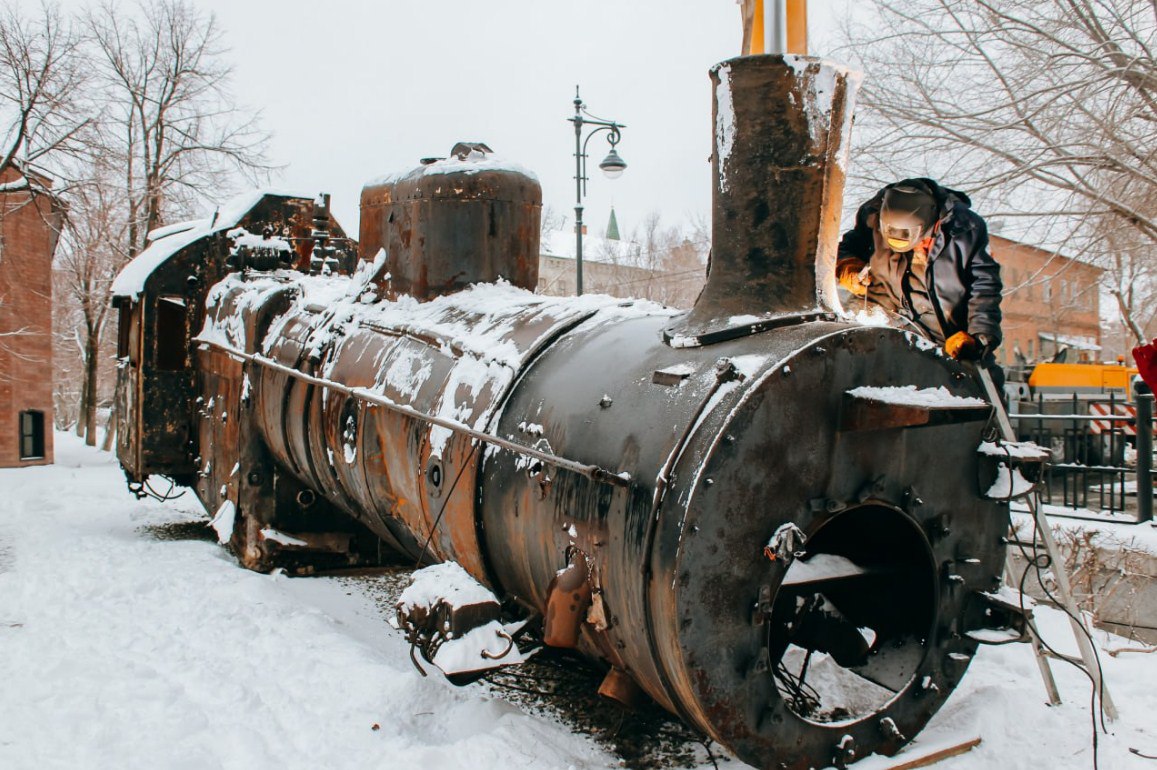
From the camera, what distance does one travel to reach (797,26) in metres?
3.59

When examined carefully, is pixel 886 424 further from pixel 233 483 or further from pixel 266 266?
pixel 266 266

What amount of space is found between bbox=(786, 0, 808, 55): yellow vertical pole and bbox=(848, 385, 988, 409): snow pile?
1.35 meters

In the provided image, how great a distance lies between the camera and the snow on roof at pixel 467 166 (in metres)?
5.32

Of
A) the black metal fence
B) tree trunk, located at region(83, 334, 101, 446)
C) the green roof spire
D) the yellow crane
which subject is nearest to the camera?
the yellow crane

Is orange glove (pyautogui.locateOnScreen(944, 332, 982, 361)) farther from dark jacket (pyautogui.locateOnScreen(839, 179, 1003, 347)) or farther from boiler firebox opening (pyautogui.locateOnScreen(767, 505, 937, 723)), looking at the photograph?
boiler firebox opening (pyautogui.locateOnScreen(767, 505, 937, 723))

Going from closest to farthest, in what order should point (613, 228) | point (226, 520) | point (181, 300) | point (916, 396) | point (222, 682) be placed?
point (916, 396) < point (222, 682) < point (226, 520) < point (181, 300) < point (613, 228)

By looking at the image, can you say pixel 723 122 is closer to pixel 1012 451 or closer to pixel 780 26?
pixel 780 26

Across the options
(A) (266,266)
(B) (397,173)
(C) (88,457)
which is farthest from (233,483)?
(C) (88,457)

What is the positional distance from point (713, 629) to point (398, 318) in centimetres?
289

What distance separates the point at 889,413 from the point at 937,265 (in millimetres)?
1486

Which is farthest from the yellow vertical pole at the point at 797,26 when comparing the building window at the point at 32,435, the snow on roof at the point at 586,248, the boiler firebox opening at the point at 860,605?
the snow on roof at the point at 586,248

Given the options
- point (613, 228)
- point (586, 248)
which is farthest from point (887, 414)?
point (613, 228)

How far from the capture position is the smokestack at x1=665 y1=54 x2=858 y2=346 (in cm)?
318

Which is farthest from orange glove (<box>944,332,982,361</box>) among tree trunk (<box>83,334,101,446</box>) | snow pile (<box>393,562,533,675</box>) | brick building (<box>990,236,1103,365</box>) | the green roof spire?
the green roof spire
